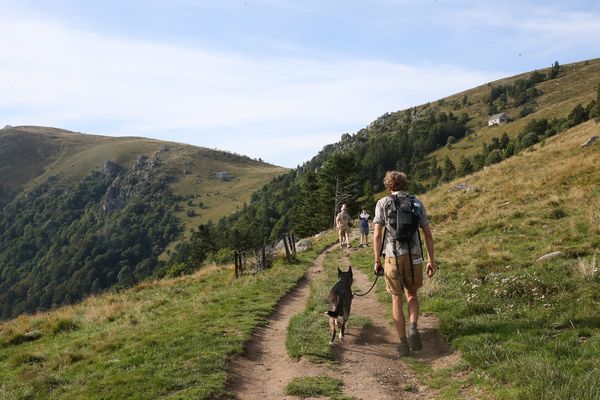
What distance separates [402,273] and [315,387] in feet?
7.83

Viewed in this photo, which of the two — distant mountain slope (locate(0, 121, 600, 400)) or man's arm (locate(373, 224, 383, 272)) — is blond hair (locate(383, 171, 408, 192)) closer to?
man's arm (locate(373, 224, 383, 272))

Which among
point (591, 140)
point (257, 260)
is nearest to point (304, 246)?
point (257, 260)

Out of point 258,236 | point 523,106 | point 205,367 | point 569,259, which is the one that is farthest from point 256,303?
point 523,106

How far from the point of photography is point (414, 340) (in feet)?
25.2

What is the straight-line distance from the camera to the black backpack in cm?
744

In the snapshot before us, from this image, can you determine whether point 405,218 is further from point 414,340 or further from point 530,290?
point 530,290

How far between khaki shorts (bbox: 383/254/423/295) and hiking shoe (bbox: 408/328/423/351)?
67 cm

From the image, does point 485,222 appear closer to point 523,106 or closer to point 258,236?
point 258,236

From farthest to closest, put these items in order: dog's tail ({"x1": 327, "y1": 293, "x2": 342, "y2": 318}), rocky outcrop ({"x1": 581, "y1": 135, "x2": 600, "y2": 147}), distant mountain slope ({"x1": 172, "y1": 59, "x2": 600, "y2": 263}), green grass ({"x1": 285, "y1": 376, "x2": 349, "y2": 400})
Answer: distant mountain slope ({"x1": 172, "y1": 59, "x2": 600, "y2": 263})
rocky outcrop ({"x1": 581, "y1": 135, "x2": 600, "y2": 147})
dog's tail ({"x1": 327, "y1": 293, "x2": 342, "y2": 318})
green grass ({"x1": 285, "y1": 376, "x2": 349, "y2": 400})

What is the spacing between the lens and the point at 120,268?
170m

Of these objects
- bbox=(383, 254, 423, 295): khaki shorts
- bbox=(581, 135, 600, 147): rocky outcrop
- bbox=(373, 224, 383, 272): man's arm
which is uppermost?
bbox=(581, 135, 600, 147): rocky outcrop

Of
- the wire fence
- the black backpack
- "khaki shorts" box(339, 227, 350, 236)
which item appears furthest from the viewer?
"khaki shorts" box(339, 227, 350, 236)

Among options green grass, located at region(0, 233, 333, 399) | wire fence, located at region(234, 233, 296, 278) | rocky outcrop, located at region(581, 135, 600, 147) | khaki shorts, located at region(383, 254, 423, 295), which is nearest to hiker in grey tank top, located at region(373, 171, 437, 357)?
khaki shorts, located at region(383, 254, 423, 295)

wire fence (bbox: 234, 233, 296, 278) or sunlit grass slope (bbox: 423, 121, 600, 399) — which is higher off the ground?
sunlit grass slope (bbox: 423, 121, 600, 399)
